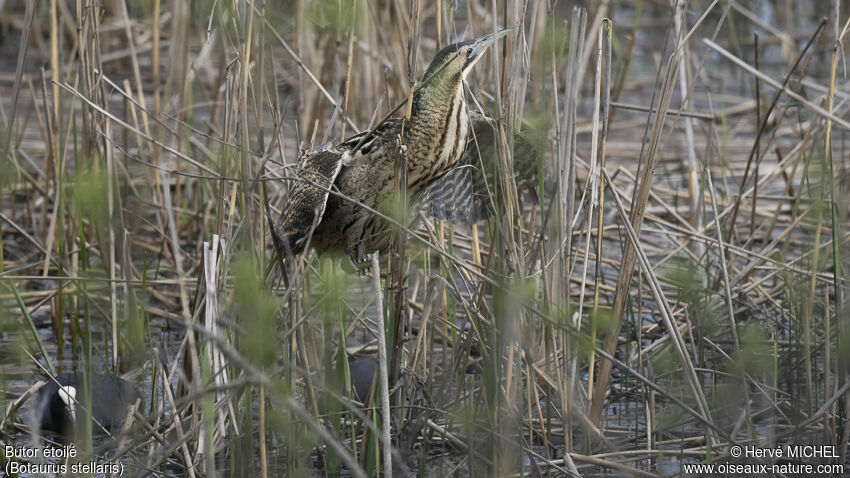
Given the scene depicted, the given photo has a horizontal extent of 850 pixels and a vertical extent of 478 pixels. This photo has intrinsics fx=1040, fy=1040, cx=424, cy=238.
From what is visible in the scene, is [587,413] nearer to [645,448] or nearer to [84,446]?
[645,448]

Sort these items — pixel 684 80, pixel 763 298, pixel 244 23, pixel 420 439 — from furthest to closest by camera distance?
1. pixel 684 80
2. pixel 763 298
3. pixel 420 439
4. pixel 244 23

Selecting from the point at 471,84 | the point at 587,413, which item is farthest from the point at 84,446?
the point at 471,84

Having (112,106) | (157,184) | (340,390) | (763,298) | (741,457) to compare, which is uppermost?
A: (112,106)

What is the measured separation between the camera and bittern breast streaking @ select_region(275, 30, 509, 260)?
8.05ft

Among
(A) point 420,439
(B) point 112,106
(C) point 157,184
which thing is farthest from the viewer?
(B) point 112,106

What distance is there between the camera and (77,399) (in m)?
2.44

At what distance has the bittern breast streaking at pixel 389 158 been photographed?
245 cm

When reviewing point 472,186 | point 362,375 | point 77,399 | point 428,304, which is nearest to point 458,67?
point 472,186

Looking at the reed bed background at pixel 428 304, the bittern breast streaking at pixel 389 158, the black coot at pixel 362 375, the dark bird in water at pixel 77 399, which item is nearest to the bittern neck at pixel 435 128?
the bittern breast streaking at pixel 389 158

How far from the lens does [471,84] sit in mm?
3221

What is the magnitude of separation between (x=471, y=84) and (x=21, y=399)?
1.58 metres

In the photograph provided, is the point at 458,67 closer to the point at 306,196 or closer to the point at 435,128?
the point at 435,128

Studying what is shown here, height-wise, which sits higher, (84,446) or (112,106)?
(112,106)

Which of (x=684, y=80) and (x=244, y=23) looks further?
(x=684, y=80)
